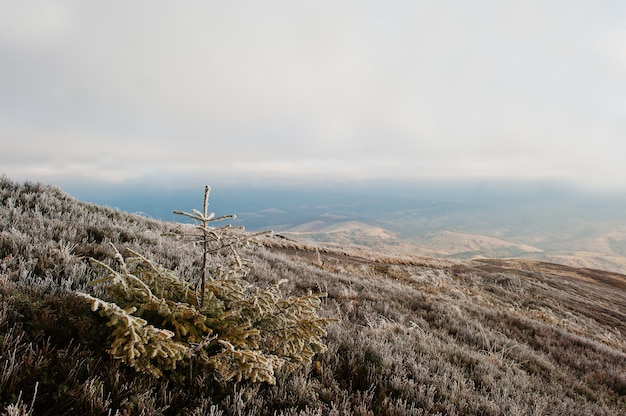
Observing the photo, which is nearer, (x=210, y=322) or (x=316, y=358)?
(x=210, y=322)

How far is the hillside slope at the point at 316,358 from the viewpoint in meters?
2.83

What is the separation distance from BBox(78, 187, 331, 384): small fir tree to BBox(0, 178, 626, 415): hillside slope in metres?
0.27

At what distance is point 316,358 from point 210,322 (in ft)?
5.95

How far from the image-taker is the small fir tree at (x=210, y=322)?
2869mm

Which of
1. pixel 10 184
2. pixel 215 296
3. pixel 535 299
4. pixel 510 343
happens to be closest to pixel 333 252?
pixel 535 299

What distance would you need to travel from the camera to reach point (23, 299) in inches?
143

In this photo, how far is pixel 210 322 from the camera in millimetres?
3598

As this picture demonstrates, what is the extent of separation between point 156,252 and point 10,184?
784cm

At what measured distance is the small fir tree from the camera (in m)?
2.87

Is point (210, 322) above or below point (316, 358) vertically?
above

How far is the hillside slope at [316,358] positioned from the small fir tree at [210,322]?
0.88ft

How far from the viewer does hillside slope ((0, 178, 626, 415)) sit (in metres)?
2.83

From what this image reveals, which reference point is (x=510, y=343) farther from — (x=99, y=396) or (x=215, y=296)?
(x=99, y=396)

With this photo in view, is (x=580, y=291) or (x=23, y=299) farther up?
(x=23, y=299)
